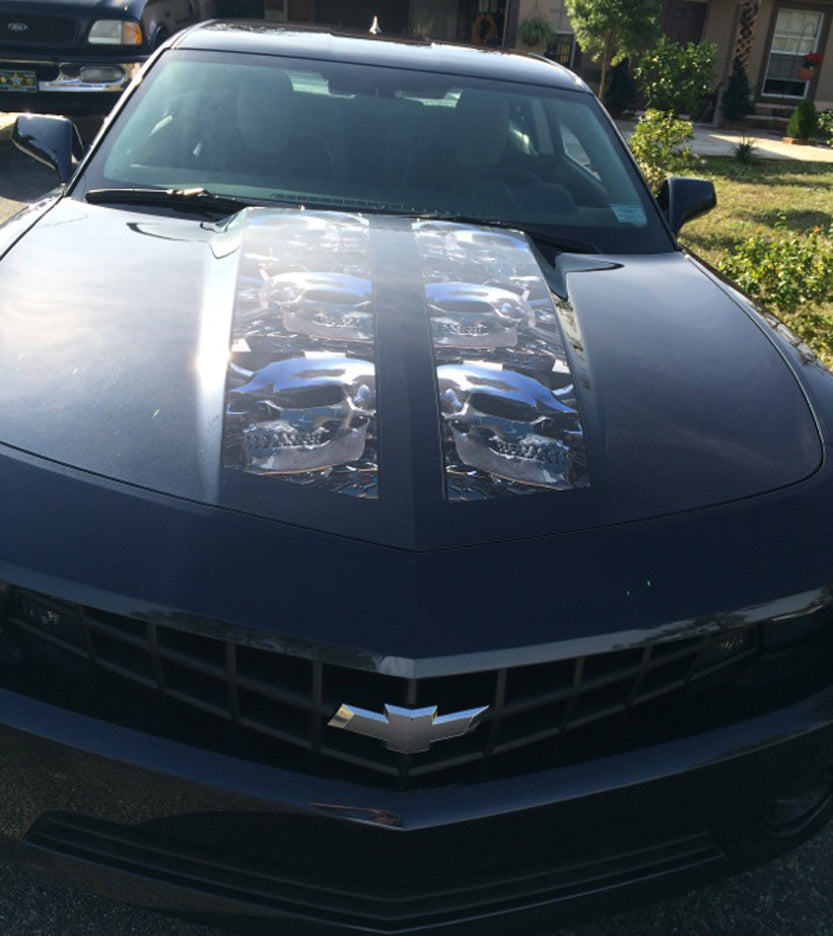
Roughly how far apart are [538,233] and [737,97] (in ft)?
56.0

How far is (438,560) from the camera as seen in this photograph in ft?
5.04

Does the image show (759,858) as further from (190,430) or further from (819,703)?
(190,430)

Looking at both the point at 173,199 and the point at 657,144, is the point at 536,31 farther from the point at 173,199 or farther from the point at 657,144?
the point at 173,199

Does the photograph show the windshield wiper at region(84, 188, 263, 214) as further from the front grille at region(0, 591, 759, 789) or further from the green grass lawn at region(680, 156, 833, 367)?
the green grass lawn at region(680, 156, 833, 367)

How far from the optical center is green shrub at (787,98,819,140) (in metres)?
15.6

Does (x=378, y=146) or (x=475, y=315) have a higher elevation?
(x=378, y=146)

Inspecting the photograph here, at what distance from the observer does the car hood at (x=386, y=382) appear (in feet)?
5.42

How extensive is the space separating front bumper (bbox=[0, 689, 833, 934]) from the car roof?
92.4 inches

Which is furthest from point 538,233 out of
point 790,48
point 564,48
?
point 790,48

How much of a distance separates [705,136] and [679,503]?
1608 cm

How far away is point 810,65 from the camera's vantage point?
18.7 m

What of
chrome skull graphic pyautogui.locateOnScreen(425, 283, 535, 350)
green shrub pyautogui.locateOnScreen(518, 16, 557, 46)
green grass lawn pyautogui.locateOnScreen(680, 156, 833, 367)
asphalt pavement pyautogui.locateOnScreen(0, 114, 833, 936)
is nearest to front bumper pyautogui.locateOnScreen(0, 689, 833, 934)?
asphalt pavement pyautogui.locateOnScreen(0, 114, 833, 936)

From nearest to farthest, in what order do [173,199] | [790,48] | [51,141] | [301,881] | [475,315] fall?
[301,881], [475,315], [173,199], [51,141], [790,48]

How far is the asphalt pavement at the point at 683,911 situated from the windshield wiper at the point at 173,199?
1.64 metres
